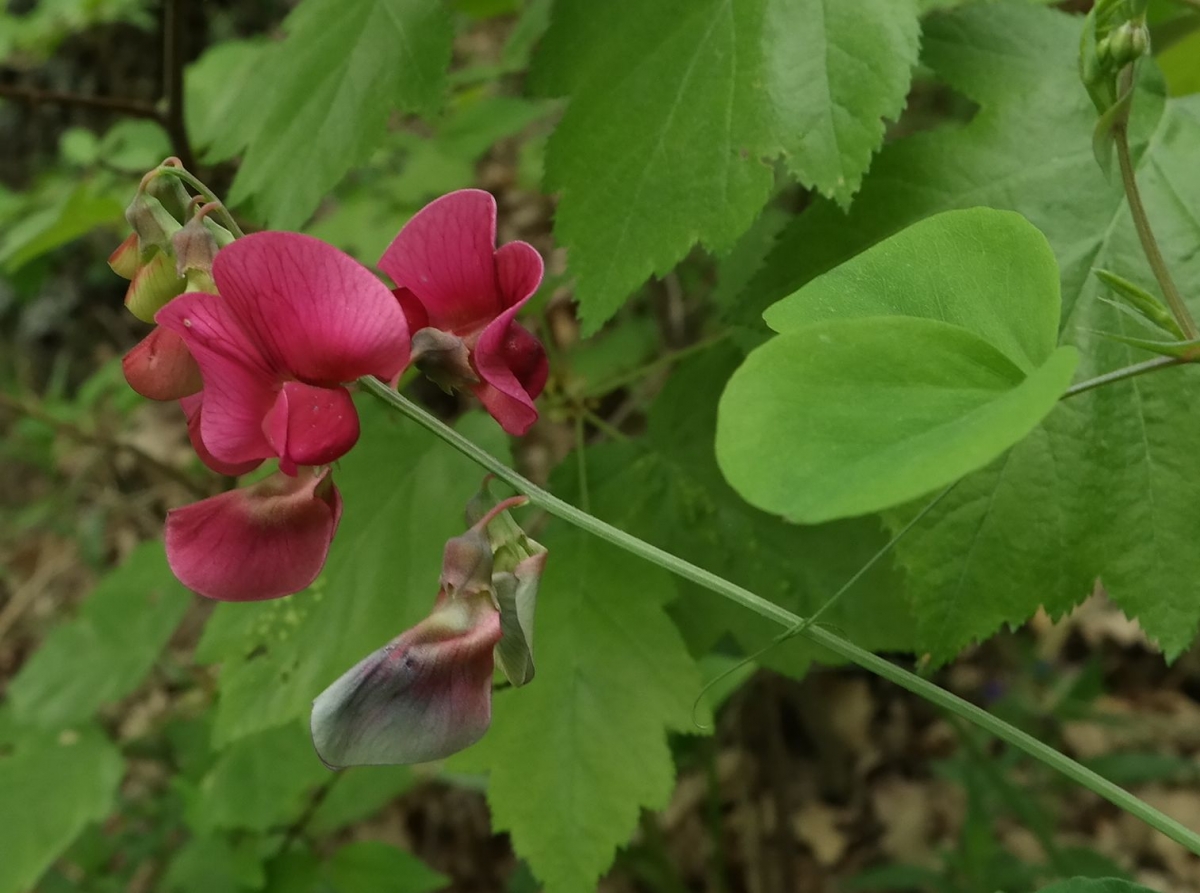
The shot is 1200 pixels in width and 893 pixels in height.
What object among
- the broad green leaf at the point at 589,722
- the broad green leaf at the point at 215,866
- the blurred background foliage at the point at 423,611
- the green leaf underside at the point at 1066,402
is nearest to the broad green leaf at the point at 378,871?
the blurred background foliage at the point at 423,611

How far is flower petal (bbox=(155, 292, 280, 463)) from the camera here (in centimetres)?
59

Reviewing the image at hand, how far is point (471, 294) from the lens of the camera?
2.31 feet

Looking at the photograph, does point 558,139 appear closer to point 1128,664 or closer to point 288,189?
point 288,189

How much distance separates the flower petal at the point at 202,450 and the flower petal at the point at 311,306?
2.9 inches

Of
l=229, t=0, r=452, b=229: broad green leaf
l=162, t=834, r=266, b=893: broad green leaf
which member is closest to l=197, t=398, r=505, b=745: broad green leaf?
l=229, t=0, r=452, b=229: broad green leaf

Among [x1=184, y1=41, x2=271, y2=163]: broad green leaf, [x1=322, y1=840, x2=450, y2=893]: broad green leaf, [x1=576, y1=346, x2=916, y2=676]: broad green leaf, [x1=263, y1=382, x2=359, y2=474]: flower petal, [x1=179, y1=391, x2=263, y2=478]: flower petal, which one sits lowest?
[x1=322, y1=840, x2=450, y2=893]: broad green leaf

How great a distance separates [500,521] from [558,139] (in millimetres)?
472

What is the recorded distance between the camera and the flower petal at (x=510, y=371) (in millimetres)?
659

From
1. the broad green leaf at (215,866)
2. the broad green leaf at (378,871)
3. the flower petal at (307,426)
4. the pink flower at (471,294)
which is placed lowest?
the broad green leaf at (215,866)

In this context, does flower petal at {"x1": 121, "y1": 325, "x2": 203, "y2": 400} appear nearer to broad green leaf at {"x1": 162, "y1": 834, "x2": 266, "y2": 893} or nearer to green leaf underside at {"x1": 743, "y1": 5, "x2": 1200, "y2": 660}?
green leaf underside at {"x1": 743, "y1": 5, "x2": 1200, "y2": 660}

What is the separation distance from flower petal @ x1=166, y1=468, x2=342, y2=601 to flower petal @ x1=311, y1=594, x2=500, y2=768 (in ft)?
0.34

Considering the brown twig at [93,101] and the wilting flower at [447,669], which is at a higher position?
the wilting flower at [447,669]

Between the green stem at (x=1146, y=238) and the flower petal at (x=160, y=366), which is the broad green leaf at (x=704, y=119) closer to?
the green stem at (x=1146, y=238)

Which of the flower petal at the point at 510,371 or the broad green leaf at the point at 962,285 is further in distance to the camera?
the flower petal at the point at 510,371
